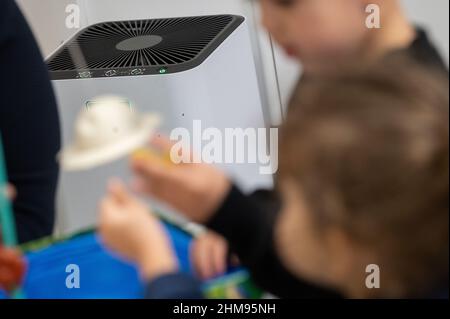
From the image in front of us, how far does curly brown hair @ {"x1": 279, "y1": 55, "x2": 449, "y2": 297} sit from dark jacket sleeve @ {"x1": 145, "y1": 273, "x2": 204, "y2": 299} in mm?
96

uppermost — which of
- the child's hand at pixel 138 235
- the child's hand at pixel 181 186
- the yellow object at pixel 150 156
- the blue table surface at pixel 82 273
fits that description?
the yellow object at pixel 150 156

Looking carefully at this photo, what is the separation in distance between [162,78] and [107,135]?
13 centimetres

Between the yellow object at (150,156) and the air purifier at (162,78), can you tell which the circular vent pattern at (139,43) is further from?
the yellow object at (150,156)

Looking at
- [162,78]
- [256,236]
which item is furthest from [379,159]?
[162,78]

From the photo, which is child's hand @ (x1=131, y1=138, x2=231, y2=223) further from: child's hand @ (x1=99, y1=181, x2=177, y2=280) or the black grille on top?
the black grille on top

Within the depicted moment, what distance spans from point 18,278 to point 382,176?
0.81ft

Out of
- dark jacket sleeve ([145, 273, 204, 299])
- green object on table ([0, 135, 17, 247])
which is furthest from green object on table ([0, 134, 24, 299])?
dark jacket sleeve ([145, 273, 204, 299])

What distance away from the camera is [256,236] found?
1.31ft

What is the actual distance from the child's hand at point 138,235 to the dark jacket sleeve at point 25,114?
5.2 inches

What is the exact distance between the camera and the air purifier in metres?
0.45

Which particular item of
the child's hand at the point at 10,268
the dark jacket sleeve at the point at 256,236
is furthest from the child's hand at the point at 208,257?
the child's hand at the point at 10,268

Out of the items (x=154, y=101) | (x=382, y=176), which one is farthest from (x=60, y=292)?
(x=382, y=176)

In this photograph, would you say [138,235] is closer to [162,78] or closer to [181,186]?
[181,186]

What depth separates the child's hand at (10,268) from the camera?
0.42 m
